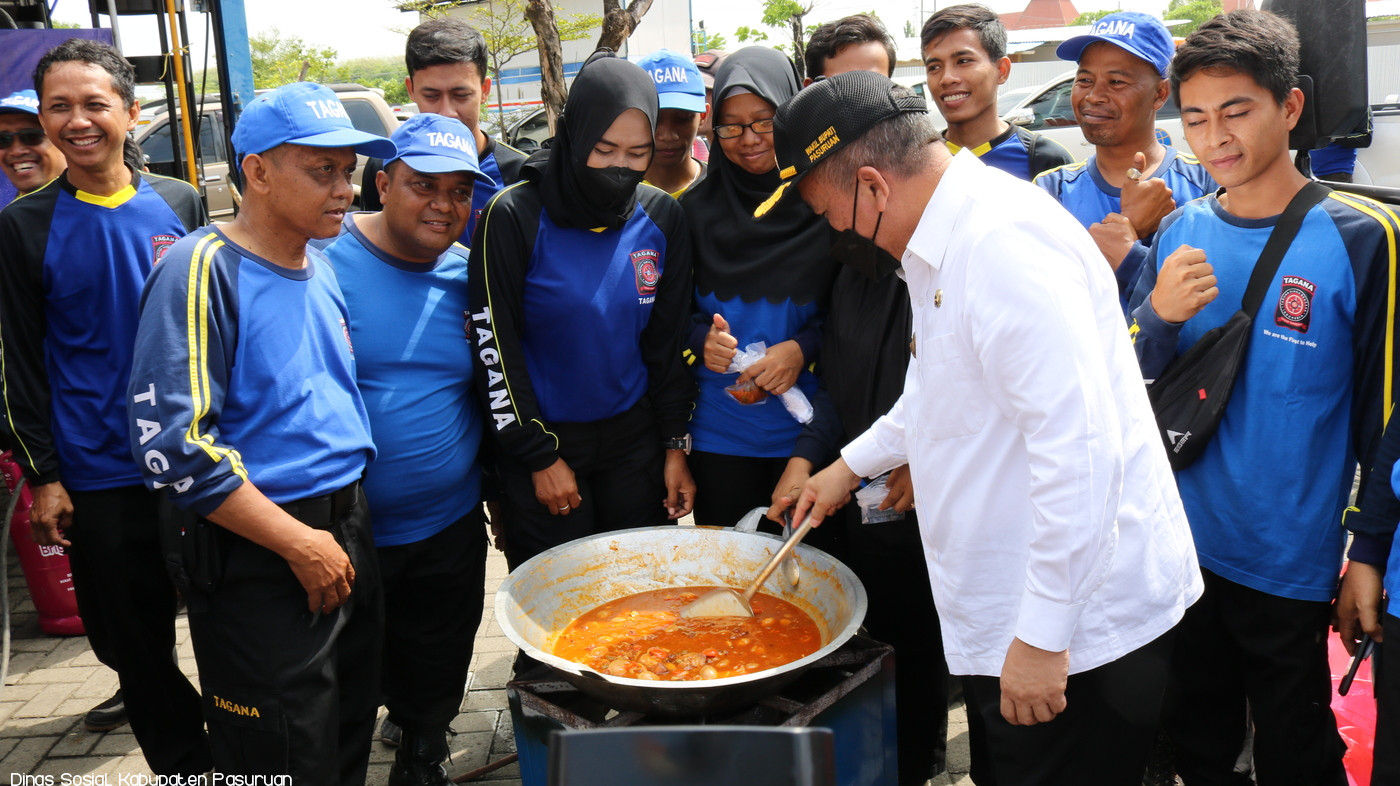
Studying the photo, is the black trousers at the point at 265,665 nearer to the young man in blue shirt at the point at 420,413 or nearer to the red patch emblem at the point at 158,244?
the young man in blue shirt at the point at 420,413

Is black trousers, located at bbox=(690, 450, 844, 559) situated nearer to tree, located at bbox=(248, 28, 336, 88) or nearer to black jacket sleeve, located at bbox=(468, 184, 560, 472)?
black jacket sleeve, located at bbox=(468, 184, 560, 472)

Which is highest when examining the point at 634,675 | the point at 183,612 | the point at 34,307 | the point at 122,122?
the point at 122,122

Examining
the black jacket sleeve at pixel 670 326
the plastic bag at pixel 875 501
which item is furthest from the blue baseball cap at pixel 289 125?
the plastic bag at pixel 875 501

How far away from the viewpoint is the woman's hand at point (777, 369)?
2.98 metres

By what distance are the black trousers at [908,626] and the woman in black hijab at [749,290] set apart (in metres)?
0.33

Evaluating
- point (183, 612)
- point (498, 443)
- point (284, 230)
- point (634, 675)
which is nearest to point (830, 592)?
point (634, 675)

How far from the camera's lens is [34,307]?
3174 millimetres

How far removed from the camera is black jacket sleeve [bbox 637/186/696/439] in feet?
10.5

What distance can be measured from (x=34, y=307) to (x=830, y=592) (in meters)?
2.75

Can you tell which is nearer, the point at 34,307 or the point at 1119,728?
the point at 1119,728

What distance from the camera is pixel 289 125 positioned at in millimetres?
2441

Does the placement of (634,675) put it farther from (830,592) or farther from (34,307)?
(34,307)

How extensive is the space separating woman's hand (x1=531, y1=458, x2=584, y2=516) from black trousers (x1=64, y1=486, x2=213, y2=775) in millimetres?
1357

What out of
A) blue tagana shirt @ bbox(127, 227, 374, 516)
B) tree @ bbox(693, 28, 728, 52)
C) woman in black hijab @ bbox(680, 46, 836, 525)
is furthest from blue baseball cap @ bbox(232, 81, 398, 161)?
tree @ bbox(693, 28, 728, 52)
